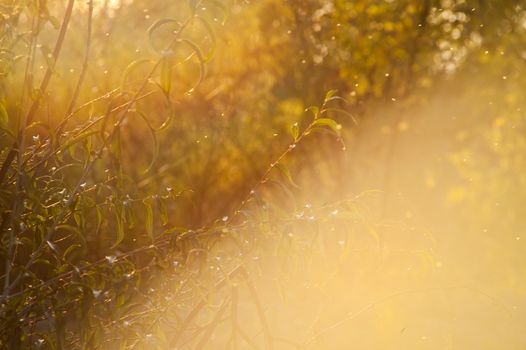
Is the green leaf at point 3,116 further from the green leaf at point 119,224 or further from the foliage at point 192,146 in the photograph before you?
the green leaf at point 119,224

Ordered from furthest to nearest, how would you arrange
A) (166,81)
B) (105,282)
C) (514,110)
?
(514,110) → (105,282) → (166,81)

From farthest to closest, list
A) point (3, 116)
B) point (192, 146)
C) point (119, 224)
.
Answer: point (192, 146), point (119, 224), point (3, 116)

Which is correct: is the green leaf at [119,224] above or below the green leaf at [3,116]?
below

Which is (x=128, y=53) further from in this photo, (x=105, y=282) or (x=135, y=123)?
(x=105, y=282)

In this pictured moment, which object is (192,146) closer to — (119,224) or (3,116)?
(119,224)

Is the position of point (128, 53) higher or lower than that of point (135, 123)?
higher

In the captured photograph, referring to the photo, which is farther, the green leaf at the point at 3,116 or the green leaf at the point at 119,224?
the green leaf at the point at 119,224

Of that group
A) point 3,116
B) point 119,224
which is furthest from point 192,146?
point 3,116

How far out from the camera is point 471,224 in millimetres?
10484

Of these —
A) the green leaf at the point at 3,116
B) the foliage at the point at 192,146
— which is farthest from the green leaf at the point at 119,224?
the green leaf at the point at 3,116

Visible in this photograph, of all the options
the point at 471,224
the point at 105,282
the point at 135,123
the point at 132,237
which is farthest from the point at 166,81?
the point at 471,224

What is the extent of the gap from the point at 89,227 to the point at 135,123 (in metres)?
2.96

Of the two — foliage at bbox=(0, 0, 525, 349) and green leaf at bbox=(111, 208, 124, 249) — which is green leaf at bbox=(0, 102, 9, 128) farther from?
green leaf at bbox=(111, 208, 124, 249)

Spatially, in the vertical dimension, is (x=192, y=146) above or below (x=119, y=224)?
above
